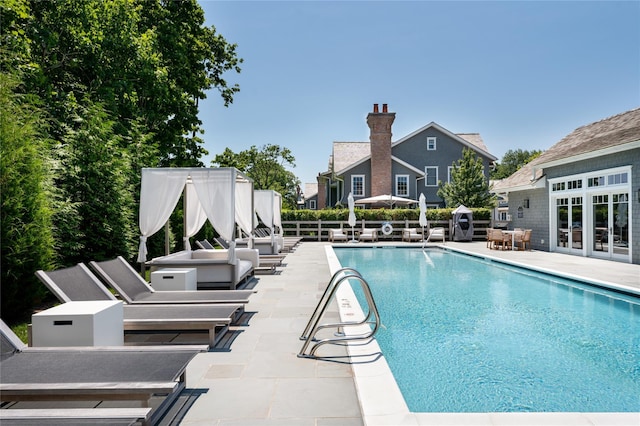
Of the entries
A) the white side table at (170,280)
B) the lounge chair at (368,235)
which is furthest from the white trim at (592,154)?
the white side table at (170,280)

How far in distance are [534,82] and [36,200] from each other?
2236 centimetres

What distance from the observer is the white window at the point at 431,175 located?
2862 centimetres

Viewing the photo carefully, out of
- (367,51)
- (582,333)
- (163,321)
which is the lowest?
(582,333)

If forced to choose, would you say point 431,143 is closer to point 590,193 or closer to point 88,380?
point 590,193

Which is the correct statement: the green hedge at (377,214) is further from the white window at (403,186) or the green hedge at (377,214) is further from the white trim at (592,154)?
the white trim at (592,154)

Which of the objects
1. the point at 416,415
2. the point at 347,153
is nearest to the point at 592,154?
the point at 416,415

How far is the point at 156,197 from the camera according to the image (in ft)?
26.5

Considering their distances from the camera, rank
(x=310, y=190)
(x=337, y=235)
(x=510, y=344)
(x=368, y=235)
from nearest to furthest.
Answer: (x=510, y=344), (x=368, y=235), (x=337, y=235), (x=310, y=190)

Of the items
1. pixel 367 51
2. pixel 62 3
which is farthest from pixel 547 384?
pixel 367 51

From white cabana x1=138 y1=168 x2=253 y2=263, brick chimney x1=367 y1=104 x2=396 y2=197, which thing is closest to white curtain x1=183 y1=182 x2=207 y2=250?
white cabana x1=138 y1=168 x2=253 y2=263

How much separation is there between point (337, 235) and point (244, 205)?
1094cm

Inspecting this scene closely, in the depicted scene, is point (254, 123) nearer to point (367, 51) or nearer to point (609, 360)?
point (367, 51)

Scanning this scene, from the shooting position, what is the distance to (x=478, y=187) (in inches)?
985

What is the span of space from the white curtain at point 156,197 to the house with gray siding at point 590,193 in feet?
39.9
